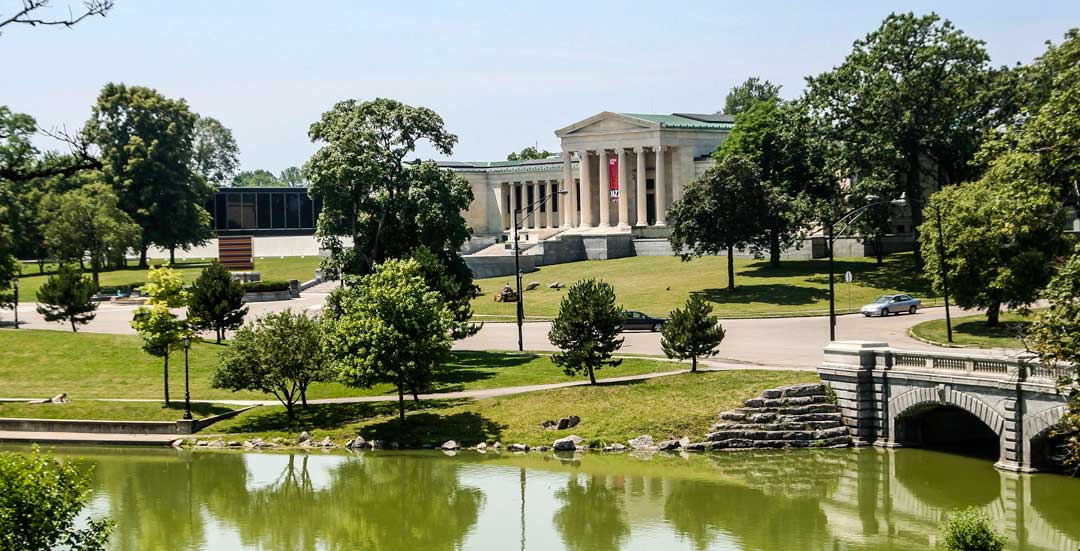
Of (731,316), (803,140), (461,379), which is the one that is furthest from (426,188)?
(803,140)

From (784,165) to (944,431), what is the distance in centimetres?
4712

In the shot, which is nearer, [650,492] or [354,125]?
[650,492]

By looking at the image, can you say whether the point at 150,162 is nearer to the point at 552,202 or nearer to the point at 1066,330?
the point at 552,202

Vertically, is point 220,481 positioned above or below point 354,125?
below

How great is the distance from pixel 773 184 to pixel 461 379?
40.2 meters

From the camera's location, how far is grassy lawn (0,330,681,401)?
60.5 m

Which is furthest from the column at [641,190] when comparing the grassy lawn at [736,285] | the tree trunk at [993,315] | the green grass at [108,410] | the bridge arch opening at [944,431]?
the bridge arch opening at [944,431]

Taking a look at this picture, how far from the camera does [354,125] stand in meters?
67.9

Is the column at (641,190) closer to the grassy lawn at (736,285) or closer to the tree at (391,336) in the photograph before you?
the grassy lawn at (736,285)

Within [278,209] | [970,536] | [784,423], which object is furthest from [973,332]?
[278,209]

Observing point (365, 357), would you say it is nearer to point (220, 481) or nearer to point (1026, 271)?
point (220, 481)

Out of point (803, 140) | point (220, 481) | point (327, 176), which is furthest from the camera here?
point (803, 140)

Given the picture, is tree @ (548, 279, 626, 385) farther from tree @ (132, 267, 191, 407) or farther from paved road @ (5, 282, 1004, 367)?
tree @ (132, 267, 191, 407)

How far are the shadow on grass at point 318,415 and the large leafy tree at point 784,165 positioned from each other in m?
37.4
